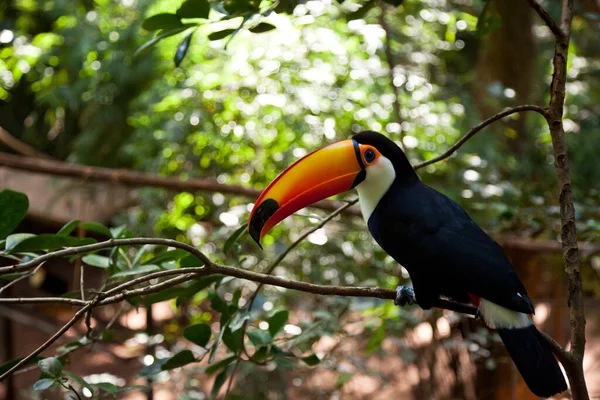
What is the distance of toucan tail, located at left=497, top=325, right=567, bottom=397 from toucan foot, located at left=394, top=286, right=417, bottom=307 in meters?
0.21

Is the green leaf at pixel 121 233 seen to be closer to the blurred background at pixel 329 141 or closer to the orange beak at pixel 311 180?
the orange beak at pixel 311 180

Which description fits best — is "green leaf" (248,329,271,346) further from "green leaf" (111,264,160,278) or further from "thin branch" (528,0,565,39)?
"thin branch" (528,0,565,39)

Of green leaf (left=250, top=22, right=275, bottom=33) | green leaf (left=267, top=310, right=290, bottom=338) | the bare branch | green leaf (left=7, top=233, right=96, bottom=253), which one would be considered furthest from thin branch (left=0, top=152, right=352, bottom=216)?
the bare branch

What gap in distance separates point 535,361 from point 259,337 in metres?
0.58

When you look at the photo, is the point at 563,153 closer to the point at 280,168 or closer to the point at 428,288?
the point at 428,288

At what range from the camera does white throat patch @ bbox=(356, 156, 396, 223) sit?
4.57ft

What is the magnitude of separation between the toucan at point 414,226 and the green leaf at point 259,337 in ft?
0.88

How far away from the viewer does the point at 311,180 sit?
1336 mm

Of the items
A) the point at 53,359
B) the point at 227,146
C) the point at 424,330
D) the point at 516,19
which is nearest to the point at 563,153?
the point at 53,359

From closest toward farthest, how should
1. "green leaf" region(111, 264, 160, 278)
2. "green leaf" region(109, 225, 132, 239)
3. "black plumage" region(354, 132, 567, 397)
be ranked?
"black plumage" region(354, 132, 567, 397), "green leaf" region(111, 264, 160, 278), "green leaf" region(109, 225, 132, 239)

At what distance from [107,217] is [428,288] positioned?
11.1ft

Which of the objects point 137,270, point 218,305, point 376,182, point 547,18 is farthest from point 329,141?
point 547,18

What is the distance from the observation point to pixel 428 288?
1.36 metres

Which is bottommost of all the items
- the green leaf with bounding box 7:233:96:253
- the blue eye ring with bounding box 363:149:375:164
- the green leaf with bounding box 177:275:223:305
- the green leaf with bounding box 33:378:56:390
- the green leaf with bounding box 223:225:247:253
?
the green leaf with bounding box 177:275:223:305
